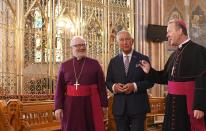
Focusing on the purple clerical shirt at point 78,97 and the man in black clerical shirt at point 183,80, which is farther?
the purple clerical shirt at point 78,97

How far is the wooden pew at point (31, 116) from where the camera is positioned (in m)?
4.68

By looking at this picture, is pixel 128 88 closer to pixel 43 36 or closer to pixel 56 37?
pixel 43 36

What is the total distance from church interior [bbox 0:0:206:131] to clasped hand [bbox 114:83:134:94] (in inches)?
80.1

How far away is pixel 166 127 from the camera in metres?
4.16

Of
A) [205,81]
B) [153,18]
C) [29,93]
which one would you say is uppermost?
[153,18]

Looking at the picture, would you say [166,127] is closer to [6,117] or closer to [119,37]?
[119,37]

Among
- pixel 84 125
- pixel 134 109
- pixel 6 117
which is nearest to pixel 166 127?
pixel 134 109

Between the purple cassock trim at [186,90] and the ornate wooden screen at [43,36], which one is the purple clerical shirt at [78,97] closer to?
the purple cassock trim at [186,90]

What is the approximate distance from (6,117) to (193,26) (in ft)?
36.3

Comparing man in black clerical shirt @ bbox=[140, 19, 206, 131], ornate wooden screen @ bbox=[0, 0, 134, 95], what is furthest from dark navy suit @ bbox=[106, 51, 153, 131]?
ornate wooden screen @ bbox=[0, 0, 134, 95]

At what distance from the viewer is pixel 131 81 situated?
15.4 ft

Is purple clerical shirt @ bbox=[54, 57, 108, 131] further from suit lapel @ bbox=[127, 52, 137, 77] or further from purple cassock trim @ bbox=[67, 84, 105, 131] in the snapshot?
suit lapel @ bbox=[127, 52, 137, 77]

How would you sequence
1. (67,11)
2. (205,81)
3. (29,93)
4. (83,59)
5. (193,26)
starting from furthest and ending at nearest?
(193,26)
(67,11)
(29,93)
(83,59)
(205,81)

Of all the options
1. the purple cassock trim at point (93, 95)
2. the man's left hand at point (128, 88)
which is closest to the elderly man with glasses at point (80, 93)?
Result: the purple cassock trim at point (93, 95)
